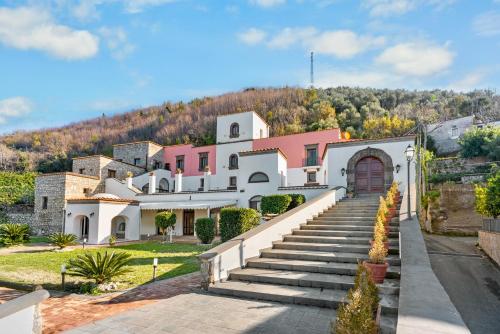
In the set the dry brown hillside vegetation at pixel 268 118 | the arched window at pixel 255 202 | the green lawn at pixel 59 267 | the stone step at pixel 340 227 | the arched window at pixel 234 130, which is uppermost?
the dry brown hillside vegetation at pixel 268 118

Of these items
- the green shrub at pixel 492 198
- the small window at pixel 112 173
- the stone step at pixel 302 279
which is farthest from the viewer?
the small window at pixel 112 173

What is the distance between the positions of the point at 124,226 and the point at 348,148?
1885 cm

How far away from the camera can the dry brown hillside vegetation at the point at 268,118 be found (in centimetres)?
4084

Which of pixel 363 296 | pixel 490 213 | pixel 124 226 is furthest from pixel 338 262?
pixel 124 226

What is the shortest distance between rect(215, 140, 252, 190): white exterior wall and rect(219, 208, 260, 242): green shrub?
15.0 metres

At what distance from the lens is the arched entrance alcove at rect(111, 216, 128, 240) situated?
2375 cm

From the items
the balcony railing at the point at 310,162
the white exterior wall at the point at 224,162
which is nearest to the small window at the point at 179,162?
the white exterior wall at the point at 224,162

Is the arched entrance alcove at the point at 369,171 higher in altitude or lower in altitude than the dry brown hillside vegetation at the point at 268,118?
lower

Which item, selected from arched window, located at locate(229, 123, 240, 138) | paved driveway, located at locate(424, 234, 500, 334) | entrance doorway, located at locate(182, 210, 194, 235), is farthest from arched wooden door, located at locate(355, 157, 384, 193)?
arched window, located at locate(229, 123, 240, 138)

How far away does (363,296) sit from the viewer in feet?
11.6

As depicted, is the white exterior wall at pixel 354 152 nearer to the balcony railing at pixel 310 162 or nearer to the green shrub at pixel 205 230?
the green shrub at pixel 205 230

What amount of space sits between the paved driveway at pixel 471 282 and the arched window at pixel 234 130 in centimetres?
2010

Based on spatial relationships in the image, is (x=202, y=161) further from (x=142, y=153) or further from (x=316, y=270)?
(x=316, y=270)

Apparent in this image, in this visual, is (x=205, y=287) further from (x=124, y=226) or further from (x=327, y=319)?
(x=124, y=226)
